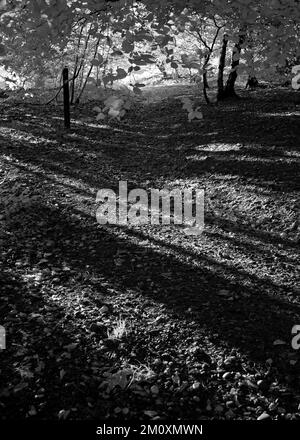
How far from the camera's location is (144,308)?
185 inches

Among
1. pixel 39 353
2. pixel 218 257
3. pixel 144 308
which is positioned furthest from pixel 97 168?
pixel 39 353

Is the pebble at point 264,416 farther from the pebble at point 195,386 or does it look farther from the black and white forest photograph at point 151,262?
the pebble at point 195,386

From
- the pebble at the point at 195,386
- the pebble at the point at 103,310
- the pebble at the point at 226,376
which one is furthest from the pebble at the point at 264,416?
the pebble at the point at 103,310

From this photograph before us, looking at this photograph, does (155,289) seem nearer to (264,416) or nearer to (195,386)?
(195,386)

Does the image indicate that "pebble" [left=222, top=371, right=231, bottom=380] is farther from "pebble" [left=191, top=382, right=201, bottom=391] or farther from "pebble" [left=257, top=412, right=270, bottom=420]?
"pebble" [left=257, top=412, right=270, bottom=420]

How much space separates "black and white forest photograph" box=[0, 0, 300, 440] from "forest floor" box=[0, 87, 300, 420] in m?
0.02

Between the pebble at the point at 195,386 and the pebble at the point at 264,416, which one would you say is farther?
Answer: the pebble at the point at 195,386

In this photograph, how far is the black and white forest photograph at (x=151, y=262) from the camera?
3475mm

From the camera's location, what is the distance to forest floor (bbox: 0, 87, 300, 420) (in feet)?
11.7

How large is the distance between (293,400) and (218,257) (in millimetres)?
2451

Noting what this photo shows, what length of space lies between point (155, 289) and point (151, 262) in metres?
0.67

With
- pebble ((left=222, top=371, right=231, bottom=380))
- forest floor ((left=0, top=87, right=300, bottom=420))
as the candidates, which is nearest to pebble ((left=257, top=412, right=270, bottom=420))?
forest floor ((left=0, top=87, right=300, bottom=420))

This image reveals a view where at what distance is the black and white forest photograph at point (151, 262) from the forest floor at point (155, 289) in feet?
0.06
